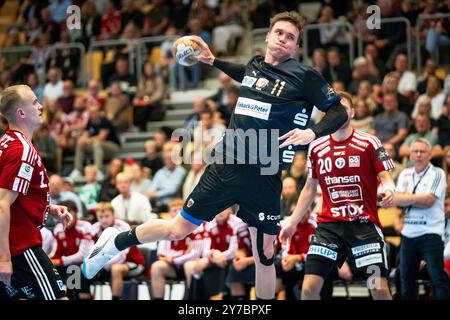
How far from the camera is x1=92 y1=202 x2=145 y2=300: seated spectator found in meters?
12.6

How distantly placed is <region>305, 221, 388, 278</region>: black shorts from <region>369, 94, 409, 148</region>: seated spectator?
5514 mm

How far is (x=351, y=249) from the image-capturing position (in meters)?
9.45

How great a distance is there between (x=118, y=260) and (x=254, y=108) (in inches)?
199

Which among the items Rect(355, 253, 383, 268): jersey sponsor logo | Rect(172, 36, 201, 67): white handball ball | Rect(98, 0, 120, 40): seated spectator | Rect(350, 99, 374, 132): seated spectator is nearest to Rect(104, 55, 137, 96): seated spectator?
Rect(98, 0, 120, 40): seated spectator

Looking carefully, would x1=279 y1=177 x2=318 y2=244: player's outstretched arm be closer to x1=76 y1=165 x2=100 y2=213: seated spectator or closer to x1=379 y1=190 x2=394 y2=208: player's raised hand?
x1=379 y1=190 x2=394 y2=208: player's raised hand

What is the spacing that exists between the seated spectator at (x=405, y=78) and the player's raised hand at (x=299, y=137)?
8.46 metres

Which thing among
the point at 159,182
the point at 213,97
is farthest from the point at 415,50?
the point at 159,182

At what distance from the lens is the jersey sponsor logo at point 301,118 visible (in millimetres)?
8312

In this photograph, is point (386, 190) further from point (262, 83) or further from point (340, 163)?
point (262, 83)

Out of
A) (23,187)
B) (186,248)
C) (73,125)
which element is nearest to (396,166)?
(186,248)

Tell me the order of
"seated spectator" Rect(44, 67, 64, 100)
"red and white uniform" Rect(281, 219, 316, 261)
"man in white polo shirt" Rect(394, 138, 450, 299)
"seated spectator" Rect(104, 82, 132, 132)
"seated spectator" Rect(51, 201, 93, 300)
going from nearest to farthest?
"man in white polo shirt" Rect(394, 138, 450, 299), "red and white uniform" Rect(281, 219, 316, 261), "seated spectator" Rect(51, 201, 93, 300), "seated spectator" Rect(104, 82, 132, 132), "seated spectator" Rect(44, 67, 64, 100)

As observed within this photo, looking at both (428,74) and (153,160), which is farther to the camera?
(153,160)

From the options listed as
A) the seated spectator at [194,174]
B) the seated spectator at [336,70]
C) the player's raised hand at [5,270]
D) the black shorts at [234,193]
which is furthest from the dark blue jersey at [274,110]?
the seated spectator at [336,70]

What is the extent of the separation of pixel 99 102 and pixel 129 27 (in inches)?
87.2
